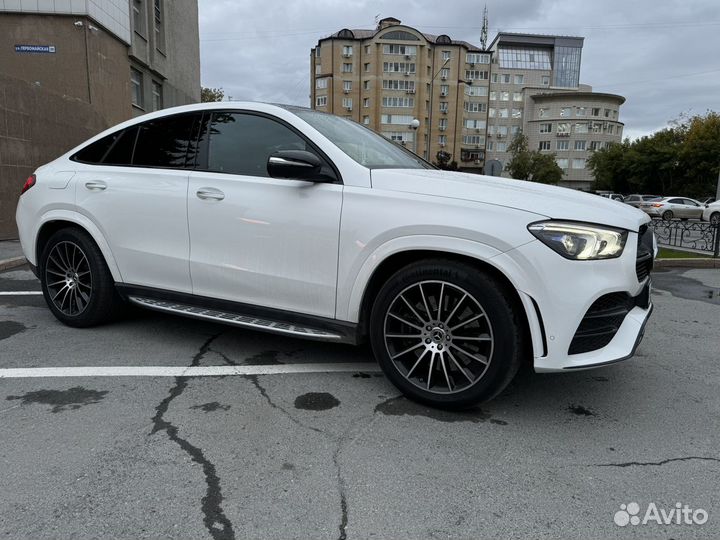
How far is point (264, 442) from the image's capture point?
2648mm

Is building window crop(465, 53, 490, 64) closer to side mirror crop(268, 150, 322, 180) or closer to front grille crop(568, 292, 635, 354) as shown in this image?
side mirror crop(268, 150, 322, 180)

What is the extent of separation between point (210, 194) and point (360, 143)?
1.09 meters

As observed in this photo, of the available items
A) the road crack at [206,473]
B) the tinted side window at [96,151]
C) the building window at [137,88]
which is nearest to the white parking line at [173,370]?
the road crack at [206,473]

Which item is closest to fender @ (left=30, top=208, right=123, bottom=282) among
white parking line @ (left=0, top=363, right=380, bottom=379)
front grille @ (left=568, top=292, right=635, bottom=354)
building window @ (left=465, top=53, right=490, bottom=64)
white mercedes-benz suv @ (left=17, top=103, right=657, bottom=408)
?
white mercedes-benz suv @ (left=17, top=103, right=657, bottom=408)

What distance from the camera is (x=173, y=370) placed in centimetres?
359

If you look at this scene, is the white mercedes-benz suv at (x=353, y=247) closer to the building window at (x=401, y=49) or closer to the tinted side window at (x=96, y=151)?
the tinted side window at (x=96, y=151)

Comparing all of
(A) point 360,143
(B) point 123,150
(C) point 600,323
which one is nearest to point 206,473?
(C) point 600,323

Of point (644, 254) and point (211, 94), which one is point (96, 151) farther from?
point (211, 94)

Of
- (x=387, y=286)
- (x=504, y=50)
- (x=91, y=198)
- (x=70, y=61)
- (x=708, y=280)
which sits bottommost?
(x=708, y=280)

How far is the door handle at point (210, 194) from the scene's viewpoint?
11.6 feet

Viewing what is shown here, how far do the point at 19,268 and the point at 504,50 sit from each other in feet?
335

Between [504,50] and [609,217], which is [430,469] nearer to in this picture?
[609,217]

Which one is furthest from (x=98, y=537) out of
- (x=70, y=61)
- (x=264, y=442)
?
(x=70, y=61)

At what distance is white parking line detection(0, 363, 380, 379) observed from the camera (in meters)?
3.50
